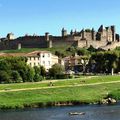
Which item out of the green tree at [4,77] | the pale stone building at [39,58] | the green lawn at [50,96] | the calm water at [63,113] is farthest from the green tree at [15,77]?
the pale stone building at [39,58]

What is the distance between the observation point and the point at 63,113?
2452 inches

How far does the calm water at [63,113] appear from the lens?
5875cm

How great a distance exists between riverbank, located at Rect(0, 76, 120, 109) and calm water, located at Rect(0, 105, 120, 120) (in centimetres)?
296

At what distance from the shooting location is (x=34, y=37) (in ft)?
647

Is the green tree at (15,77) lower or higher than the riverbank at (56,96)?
higher

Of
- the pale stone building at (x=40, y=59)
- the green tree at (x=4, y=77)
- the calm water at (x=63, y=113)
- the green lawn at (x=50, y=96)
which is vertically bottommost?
the calm water at (x=63, y=113)

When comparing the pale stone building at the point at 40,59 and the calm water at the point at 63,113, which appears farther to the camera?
the pale stone building at the point at 40,59

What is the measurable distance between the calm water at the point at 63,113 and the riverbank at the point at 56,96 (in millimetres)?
2965

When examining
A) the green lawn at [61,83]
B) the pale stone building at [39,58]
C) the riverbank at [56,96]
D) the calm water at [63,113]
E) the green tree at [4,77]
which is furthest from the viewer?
the pale stone building at [39,58]

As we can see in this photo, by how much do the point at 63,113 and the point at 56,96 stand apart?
41.5 feet

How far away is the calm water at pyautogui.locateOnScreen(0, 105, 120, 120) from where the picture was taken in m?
58.8

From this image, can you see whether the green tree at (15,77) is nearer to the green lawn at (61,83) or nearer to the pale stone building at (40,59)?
the green lawn at (61,83)

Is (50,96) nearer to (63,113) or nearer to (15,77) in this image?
(63,113)

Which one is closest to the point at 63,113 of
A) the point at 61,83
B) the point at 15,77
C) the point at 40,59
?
the point at 61,83
